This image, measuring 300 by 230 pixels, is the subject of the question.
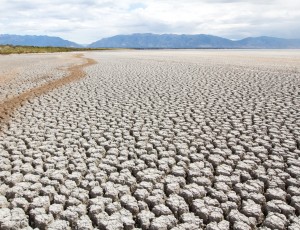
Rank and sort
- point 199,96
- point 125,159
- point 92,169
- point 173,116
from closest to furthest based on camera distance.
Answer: point 92,169 < point 125,159 < point 173,116 < point 199,96

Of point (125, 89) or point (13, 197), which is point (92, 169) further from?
point (125, 89)

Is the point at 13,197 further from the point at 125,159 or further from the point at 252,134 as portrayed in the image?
the point at 252,134

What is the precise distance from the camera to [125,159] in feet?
18.5

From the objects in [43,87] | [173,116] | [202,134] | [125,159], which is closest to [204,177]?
[125,159]

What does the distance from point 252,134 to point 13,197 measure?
15.2 ft

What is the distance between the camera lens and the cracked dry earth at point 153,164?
3879 millimetres

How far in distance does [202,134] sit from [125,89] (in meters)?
6.56

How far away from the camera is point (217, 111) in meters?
8.90

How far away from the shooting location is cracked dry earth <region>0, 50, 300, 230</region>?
3.88 metres

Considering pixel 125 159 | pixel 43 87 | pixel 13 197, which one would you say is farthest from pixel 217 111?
pixel 43 87

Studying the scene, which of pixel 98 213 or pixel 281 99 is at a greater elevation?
pixel 281 99

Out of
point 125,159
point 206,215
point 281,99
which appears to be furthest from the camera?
point 281,99

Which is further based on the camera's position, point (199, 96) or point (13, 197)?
point (199, 96)

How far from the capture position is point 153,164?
538 cm
